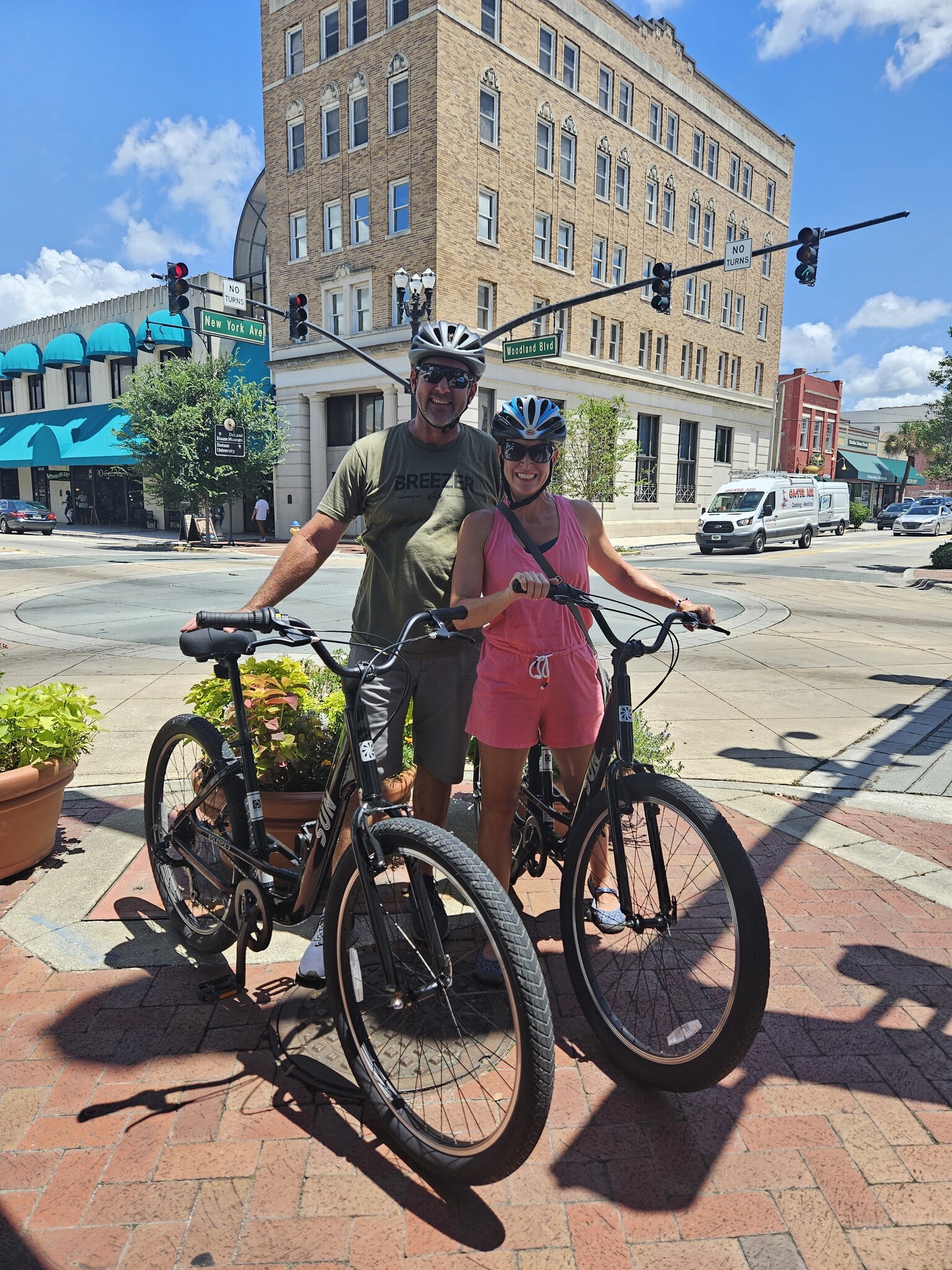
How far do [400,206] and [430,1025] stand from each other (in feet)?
95.6

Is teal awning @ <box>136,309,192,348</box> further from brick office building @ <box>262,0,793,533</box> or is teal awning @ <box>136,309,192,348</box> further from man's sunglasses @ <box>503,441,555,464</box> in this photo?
man's sunglasses @ <box>503,441,555,464</box>

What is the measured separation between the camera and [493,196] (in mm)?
28047

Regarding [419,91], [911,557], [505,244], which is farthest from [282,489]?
[911,557]

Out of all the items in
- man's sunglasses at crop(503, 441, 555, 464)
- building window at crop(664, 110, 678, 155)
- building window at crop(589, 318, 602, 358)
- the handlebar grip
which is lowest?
the handlebar grip

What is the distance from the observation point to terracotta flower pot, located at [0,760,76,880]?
11.3 ft

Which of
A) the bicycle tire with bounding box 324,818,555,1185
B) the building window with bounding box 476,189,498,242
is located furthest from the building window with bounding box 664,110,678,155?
the bicycle tire with bounding box 324,818,555,1185

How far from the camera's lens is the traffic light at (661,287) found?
53.0ft

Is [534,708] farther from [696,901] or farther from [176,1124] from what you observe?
[176,1124]

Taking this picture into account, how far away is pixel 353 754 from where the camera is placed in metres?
2.33

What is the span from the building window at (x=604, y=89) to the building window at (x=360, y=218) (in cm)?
1045

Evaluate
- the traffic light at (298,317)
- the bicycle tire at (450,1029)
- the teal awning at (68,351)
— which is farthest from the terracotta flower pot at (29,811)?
the teal awning at (68,351)

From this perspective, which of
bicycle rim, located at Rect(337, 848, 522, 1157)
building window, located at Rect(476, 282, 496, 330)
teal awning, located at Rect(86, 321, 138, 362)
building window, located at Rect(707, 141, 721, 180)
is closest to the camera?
bicycle rim, located at Rect(337, 848, 522, 1157)

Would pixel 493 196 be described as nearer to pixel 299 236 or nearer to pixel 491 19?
pixel 491 19

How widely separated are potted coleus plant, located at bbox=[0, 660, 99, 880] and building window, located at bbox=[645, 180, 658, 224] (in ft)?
120
